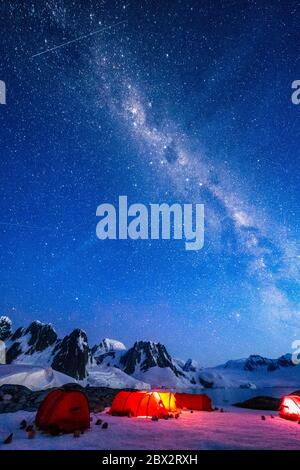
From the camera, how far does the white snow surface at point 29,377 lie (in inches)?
868

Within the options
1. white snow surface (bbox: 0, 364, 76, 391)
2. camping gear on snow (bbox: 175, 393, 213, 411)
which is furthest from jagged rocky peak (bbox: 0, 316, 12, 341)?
camping gear on snow (bbox: 175, 393, 213, 411)

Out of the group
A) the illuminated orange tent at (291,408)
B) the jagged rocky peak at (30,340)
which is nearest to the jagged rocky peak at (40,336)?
the jagged rocky peak at (30,340)

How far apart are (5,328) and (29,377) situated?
163311mm

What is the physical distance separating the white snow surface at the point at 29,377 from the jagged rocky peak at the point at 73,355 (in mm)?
104791

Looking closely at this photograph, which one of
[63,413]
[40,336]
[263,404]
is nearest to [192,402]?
[263,404]

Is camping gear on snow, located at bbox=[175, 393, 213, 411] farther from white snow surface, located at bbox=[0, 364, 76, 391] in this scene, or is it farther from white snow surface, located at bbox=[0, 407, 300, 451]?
white snow surface, located at bbox=[0, 364, 76, 391]

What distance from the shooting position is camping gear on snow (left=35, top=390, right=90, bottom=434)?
11.4 m

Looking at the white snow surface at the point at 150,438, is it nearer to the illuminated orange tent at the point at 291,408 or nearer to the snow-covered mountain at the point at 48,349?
the illuminated orange tent at the point at 291,408

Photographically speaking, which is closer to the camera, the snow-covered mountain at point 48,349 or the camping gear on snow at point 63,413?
the camping gear on snow at point 63,413

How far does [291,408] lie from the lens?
64.0ft

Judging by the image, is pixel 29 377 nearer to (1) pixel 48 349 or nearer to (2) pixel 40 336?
(1) pixel 48 349
